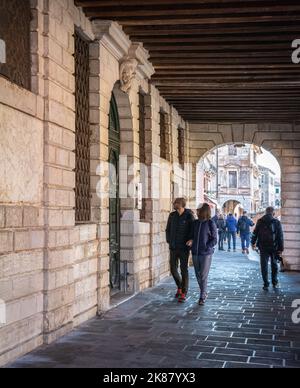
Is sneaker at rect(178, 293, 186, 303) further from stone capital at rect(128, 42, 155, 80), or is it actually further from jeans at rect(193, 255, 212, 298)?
stone capital at rect(128, 42, 155, 80)

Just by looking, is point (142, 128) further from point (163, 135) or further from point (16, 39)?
point (16, 39)

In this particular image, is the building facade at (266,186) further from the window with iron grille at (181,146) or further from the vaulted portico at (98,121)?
the vaulted portico at (98,121)

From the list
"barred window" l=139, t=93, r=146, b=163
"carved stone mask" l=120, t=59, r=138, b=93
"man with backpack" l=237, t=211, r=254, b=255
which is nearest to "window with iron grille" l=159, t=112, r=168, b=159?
"barred window" l=139, t=93, r=146, b=163

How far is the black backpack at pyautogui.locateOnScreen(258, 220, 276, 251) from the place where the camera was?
35.3ft

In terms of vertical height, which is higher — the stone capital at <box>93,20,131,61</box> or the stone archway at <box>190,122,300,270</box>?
the stone capital at <box>93,20,131,61</box>

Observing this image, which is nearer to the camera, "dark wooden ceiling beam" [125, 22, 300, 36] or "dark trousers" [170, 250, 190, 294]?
"dark wooden ceiling beam" [125, 22, 300, 36]

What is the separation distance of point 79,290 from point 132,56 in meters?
4.00

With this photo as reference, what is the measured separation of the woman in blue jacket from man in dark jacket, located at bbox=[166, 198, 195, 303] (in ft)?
0.69

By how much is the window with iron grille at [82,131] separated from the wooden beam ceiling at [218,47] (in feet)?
1.88

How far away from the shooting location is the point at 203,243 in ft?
29.2

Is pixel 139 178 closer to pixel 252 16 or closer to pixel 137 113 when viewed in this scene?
pixel 137 113

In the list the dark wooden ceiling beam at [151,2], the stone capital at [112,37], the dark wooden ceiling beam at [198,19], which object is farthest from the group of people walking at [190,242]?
the dark wooden ceiling beam at [151,2]

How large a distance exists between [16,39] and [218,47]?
4367 millimetres
